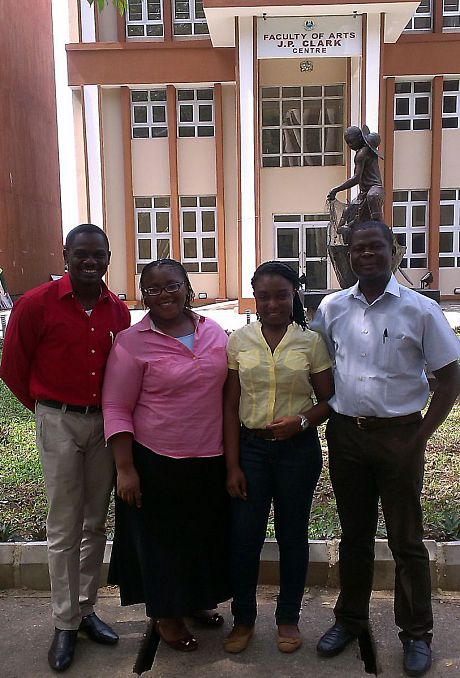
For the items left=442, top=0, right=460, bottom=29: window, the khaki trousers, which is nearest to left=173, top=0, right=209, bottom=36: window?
left=442, top=0, right=460, bottom=29: window

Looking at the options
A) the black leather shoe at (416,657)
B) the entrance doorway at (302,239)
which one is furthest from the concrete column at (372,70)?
the black leather shoe at (416,657)

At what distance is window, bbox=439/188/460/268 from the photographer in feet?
63.3

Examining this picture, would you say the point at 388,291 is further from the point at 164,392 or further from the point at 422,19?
the point at 422,19

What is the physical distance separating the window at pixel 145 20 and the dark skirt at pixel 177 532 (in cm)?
1868

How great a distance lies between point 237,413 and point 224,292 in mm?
17023

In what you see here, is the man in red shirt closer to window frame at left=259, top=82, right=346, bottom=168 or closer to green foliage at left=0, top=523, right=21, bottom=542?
green foliage at left=0, top=523, right=21, bottom=542

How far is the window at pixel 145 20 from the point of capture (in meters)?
18.8

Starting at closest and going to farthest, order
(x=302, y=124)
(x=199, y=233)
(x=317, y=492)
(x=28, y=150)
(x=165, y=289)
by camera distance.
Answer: (x=165, y=289) → (x=317, y=492) → (x=302, y=124) → (x=199, y=233) → (x=28, y=150)

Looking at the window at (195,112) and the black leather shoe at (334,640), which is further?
the window at (195,112)

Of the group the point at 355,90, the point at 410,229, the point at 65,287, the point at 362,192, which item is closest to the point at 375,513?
the point at 65,287

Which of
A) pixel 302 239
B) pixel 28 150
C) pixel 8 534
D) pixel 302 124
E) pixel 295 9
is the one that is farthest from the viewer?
pixel 28 150

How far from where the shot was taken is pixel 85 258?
281 cm

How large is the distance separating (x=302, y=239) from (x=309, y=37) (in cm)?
562

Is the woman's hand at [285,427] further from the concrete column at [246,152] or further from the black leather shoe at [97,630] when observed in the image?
the concrete column at [246,152]
